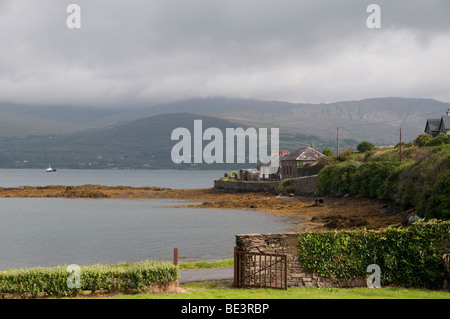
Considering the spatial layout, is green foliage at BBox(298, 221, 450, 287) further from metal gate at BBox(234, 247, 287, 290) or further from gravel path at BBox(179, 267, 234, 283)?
gravel path at BBox(179, 267, 234, 283)

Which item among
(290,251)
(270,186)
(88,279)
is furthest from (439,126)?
(88,279)

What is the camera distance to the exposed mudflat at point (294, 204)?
44.0 m

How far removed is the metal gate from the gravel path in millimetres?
2497

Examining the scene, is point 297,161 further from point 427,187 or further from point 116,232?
point 427,187

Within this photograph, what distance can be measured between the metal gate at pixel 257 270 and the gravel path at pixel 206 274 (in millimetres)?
2497

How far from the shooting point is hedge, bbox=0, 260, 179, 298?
18375 mm

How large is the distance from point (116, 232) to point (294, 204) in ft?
91.9

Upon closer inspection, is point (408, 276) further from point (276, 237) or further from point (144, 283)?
point (144, 283)

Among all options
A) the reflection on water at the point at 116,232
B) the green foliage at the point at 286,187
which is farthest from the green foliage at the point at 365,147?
the reflection on water at the point at 116,232

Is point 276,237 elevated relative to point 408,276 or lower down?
elevated

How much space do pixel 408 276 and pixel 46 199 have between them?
8609 centimetres
